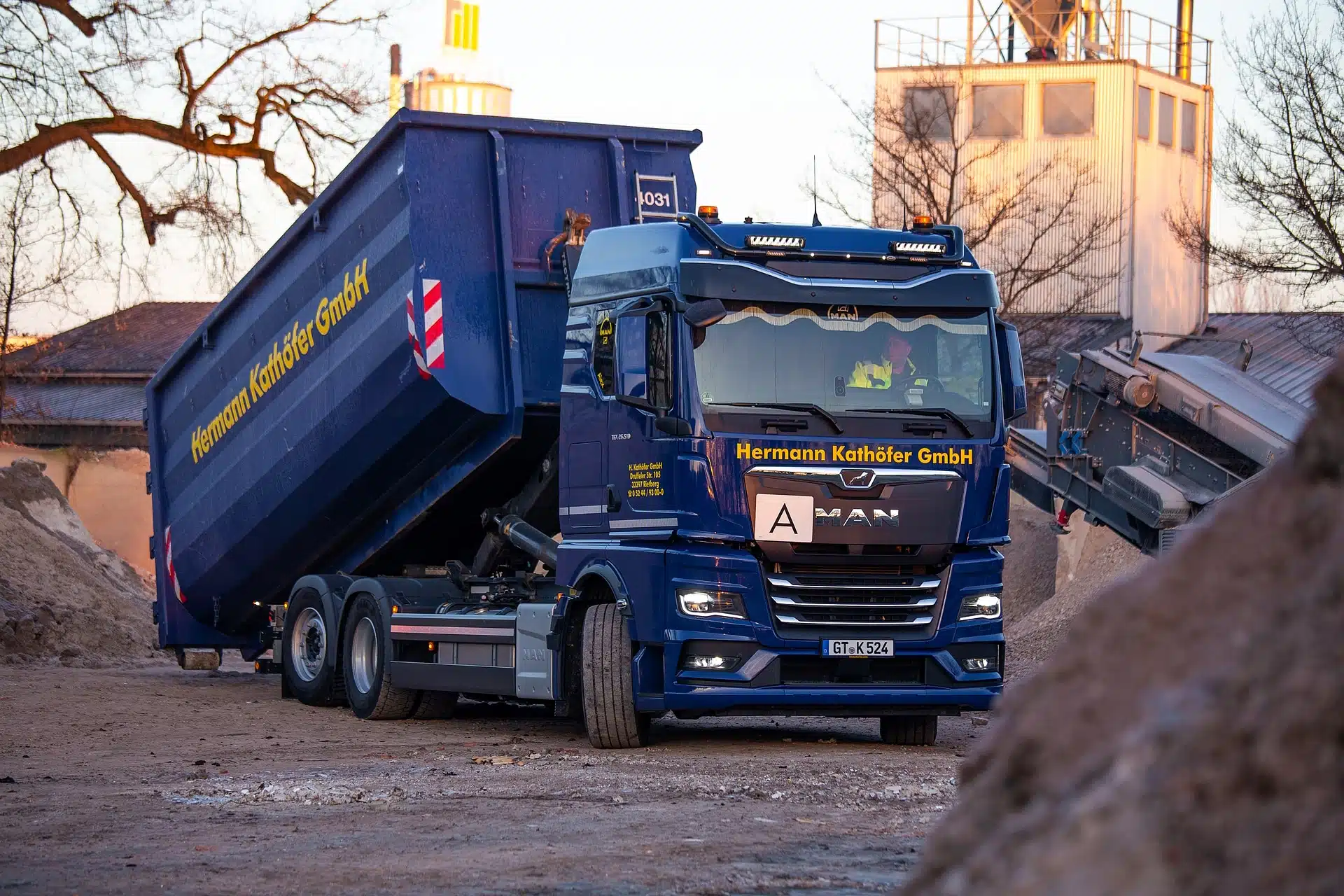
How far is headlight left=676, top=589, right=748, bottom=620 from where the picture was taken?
32.9 feet

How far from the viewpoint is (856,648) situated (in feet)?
33.8

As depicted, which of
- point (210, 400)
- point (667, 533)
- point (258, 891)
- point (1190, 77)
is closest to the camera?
point (258, 891)

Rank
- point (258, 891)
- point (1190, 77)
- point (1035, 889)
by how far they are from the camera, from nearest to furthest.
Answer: point (1035, 889) → point (258, 891) → point (1190, 77)

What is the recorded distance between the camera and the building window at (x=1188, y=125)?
40875 mm

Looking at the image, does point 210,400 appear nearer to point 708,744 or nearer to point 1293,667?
point 708,744

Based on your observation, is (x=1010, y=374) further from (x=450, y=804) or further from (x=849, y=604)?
(x=450, y=804)

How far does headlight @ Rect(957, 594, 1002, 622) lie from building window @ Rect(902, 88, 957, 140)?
18460 mm

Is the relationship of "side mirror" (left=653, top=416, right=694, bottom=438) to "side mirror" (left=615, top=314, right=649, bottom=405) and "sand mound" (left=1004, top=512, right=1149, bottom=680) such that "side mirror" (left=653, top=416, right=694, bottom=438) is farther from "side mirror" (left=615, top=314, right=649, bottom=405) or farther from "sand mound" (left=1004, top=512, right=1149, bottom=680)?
"sand mound" (left=1004, top=512, right=1149, bottom=680)

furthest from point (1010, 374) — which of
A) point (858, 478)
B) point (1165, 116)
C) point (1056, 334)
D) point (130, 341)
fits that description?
point (130, 341)

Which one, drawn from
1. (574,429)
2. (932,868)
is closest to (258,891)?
(932,868)

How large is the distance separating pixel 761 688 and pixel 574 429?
1997 millimetres

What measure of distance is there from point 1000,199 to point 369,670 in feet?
68.8

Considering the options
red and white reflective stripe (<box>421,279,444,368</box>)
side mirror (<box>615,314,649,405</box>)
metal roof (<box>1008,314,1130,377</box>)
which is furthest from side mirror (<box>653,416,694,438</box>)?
metal roof (<box>1008,314,1130,377</box>)

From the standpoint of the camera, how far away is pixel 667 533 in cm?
1008
